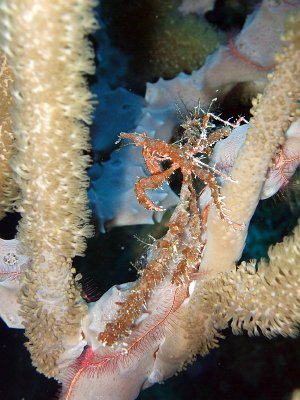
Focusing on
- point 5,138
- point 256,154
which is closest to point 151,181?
point 256,154

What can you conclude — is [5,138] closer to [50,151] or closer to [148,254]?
[50,151]

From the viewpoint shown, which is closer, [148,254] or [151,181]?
[151,181]

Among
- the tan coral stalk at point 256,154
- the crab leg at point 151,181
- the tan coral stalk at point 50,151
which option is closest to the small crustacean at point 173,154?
the crab leg at point 151,181

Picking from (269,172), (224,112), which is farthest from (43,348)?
(224,112)

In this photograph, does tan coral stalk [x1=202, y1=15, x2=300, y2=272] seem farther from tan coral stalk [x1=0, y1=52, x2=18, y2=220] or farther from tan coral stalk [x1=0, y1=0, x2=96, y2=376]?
tan coral stalk [x1=0, y1=52, x2=18, y2=220]

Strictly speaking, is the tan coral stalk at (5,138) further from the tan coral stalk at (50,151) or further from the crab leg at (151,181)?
the crab leg at (151,181)

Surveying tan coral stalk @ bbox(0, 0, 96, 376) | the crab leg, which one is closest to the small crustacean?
the crab leg
